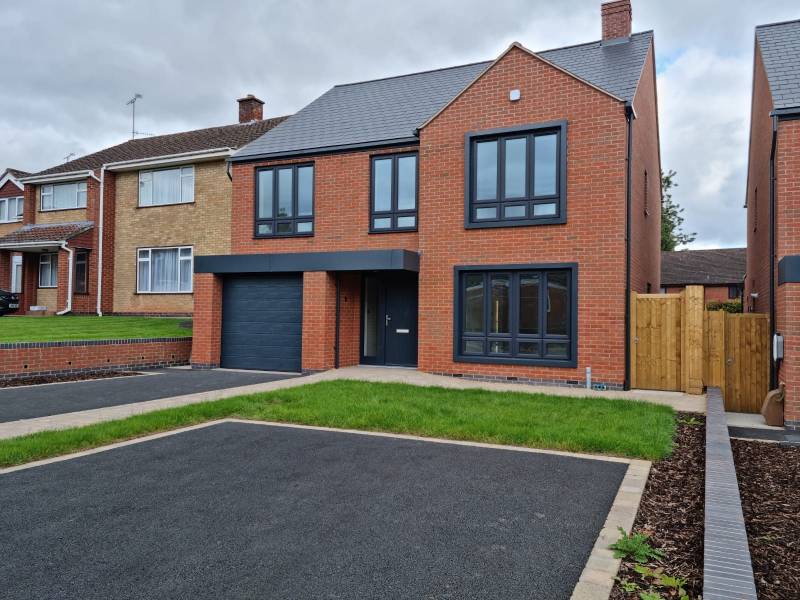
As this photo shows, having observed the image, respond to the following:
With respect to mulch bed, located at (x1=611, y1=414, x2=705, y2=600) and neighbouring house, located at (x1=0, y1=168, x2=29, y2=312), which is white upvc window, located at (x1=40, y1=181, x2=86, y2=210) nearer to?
neighbouring house, located at (x1=0, y1=168, x2=29, y2=312)

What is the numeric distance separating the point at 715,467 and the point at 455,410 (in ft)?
12.2

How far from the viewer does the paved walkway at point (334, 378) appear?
7.47 m

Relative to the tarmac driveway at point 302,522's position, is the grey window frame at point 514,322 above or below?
above

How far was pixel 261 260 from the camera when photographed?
566 inches

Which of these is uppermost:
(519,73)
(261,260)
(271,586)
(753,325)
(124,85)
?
(124,85)

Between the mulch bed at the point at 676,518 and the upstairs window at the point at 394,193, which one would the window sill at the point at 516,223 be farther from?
the mulch bed at the point at 676,518

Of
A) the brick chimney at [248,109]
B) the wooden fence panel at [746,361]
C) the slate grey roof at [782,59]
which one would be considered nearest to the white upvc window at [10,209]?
the brick chimney at [248,109]

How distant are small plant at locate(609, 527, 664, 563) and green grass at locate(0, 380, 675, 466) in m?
2.46

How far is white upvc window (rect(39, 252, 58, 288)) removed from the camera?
2419 cm

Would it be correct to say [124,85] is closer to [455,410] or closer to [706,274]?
[455,410]

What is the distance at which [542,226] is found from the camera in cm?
1179

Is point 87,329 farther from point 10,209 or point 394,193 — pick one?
point 10,209

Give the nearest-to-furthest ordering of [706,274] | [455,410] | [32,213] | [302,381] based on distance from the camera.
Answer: [455,410]
[302,381]
[32,213]
[706,274]

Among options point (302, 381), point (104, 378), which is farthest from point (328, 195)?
point (104, 378)
